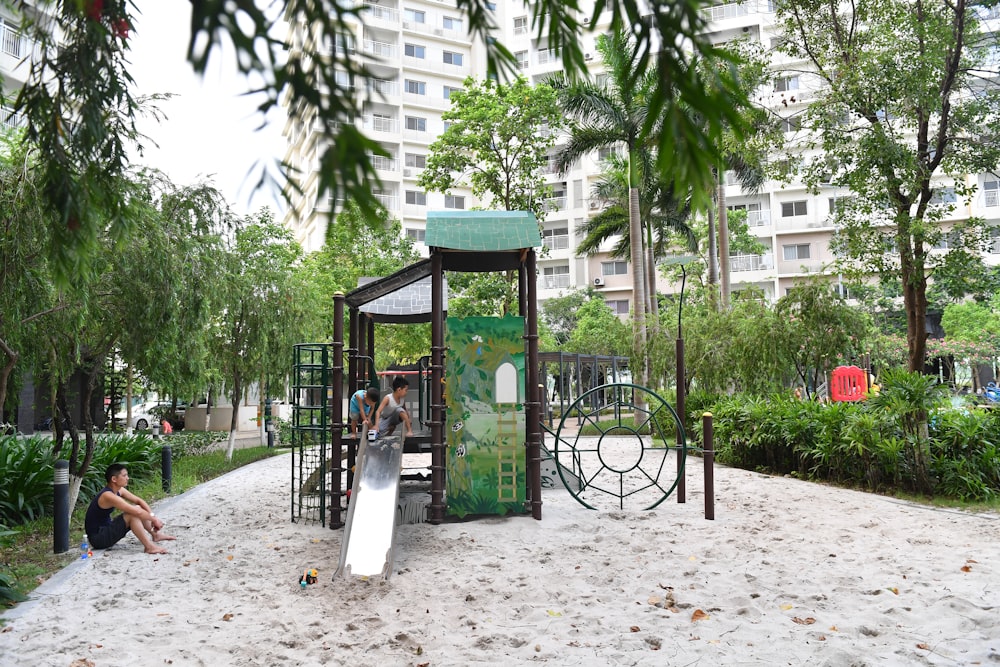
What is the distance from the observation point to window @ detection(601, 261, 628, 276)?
46.5 meters

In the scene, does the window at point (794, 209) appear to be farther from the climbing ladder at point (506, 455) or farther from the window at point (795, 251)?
the climbing ladder at point (506, 455)

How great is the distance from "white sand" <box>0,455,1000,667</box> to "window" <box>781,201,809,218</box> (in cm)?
3621

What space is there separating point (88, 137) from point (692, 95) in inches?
108

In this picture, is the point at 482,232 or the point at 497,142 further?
the point at 497,142

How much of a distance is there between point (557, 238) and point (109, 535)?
138ft

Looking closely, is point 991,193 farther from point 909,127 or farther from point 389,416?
point 389,416

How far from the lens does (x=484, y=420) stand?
8836 millimetres

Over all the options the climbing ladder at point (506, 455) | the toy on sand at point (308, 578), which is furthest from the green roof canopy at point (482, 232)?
the toy on sand at point (308, 578)

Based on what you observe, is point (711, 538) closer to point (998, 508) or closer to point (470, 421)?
point (470, 421)

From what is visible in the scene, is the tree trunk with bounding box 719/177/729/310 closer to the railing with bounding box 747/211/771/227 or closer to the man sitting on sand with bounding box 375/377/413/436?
the man sitting on sand with bounding box 375/377/413/436

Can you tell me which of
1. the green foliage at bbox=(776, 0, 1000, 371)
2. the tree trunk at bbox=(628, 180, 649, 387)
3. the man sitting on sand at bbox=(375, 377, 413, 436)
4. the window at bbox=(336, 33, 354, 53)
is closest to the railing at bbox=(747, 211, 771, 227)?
the tree trunk at bbox=(628, 180, 649, 387)

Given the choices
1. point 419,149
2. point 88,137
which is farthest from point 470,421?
point 419,149

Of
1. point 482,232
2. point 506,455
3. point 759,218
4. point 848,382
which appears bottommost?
point 506,455

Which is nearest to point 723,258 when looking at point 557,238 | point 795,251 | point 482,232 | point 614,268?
point 482,232
